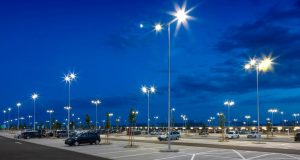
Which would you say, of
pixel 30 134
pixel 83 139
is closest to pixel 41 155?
pixel 83 139

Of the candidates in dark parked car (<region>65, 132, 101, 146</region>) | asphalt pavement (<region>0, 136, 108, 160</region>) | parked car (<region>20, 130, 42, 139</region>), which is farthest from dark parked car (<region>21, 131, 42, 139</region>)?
asphalt pavement (<region>0, 136, 108, 160</region>)

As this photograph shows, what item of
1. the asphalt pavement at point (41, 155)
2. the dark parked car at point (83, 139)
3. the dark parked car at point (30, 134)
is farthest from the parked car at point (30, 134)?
the asphalt pavement at point (41, 155)

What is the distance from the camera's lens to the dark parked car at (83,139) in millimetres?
46438

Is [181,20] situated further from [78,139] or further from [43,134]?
[43,134]

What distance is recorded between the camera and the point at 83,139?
4797 centimetres

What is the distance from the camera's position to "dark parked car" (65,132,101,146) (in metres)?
46.4

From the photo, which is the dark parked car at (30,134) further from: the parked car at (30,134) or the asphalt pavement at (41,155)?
the asphalt pavement at (41,155)

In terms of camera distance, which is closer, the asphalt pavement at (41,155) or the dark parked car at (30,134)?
the asphalt pavement at (41,155)

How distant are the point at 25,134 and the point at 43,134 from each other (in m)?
8.07

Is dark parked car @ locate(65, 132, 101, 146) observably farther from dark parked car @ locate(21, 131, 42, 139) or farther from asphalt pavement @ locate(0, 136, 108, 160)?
dark parked car @ locate(21, 131, 42, 139)

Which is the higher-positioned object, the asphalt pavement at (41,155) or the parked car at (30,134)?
the asphalt pavement at (41,155)

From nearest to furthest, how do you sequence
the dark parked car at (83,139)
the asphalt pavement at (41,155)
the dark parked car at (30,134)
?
the asphalt pavement at (41,155), the dark parked car at (83,139), the dark parked car at (30,134)

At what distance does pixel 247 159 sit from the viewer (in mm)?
25250

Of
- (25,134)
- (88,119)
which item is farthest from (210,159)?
(25,134)
